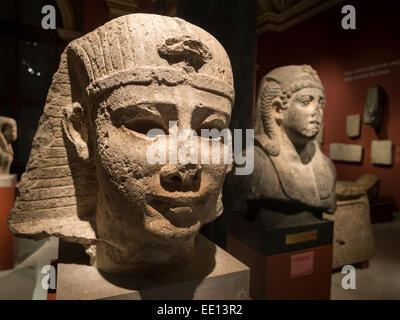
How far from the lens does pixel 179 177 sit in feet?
4.67

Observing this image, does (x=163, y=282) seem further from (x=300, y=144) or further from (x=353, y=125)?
(x=353, y=125)

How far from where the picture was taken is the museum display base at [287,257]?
2524 millimetres

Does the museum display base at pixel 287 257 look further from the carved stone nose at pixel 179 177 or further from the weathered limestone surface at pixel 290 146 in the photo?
the carved stone nose at pixel 179 177

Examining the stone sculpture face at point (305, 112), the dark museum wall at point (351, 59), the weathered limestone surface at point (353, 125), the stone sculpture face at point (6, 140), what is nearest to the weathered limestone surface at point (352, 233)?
the dark museum wall at point (351, 59)

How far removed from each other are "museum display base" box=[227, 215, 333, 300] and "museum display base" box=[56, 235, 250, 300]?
69 centimetres

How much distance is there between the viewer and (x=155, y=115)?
145cm

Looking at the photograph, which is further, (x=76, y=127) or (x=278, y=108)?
(x=278, y=108)

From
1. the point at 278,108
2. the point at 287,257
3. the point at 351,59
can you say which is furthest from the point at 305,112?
the point at 351,59

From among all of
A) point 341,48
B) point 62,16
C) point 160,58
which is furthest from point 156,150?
point 341,48

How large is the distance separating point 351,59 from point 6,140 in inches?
183

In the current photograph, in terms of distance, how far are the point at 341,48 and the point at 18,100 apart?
15.3ft

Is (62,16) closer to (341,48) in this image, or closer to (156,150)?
(156,150)

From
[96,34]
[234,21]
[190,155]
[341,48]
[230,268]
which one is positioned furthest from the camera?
[341,48]

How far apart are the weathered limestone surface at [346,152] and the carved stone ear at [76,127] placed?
4.15 meters
